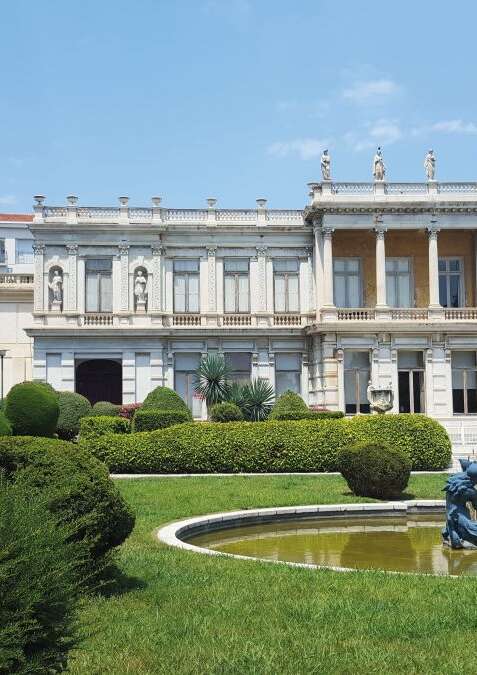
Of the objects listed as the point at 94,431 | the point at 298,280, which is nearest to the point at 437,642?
the point at 94,431

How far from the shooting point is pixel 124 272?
41.3 metres

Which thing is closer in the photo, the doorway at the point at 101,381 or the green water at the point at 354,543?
the green water at the point at 354,543

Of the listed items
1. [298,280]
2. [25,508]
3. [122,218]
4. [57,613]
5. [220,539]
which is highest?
[122,218]

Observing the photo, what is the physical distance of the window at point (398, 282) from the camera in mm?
42250

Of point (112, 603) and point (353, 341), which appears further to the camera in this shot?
point (353, 341)

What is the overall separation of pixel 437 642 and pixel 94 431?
2038 cm

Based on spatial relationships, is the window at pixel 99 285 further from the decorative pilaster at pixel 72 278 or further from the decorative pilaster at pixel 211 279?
the decorative pilaster at pixel 211 279

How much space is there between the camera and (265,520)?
51.8 feet

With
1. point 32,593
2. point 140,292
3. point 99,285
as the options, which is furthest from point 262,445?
point 32,593

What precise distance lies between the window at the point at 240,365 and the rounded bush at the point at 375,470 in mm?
22404

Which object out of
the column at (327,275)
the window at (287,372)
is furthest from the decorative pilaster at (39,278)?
the column at (327,275)

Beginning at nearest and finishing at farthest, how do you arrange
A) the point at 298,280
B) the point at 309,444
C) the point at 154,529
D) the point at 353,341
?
the point at 154,529 < the point at 309,444 < the point at 353,341 < the point at 298,280

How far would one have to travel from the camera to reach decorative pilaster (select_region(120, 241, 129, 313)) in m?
41.2

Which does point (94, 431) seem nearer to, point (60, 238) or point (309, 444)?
point (309, 444)
